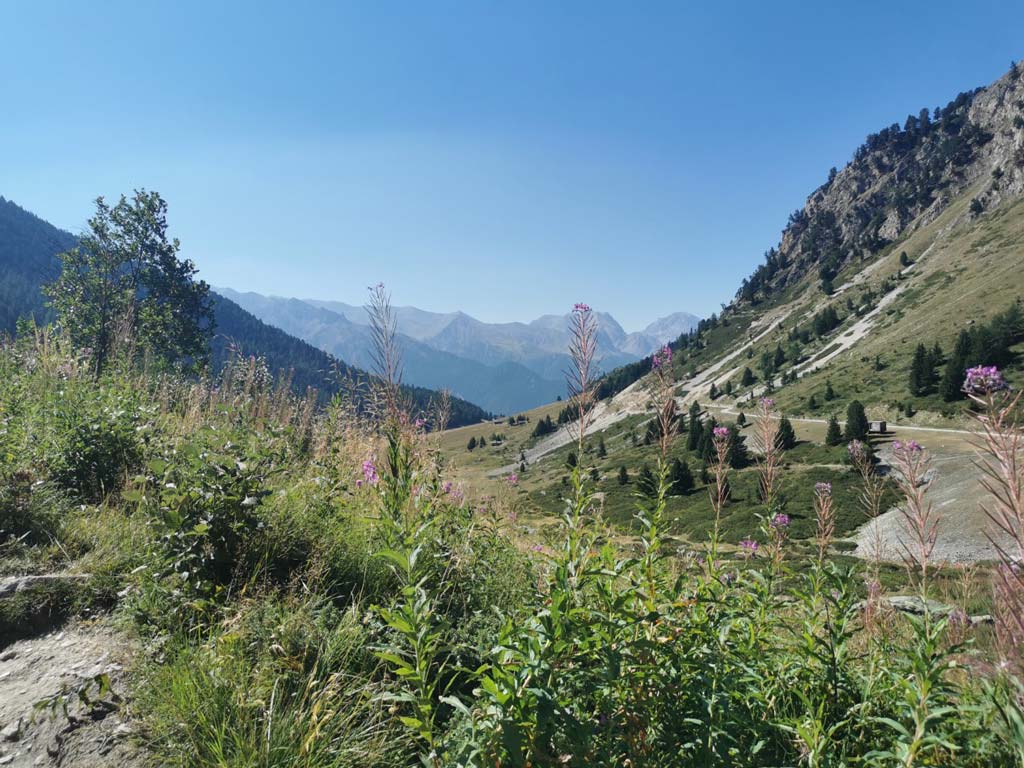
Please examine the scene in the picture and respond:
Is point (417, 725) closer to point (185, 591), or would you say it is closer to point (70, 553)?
point (185, 591)

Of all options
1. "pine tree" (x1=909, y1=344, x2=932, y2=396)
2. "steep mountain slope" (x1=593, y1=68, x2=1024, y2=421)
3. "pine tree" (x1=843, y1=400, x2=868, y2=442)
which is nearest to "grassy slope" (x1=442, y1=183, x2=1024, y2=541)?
"steep mountain slope" (x1=593, y1=68, x2=1024, y2=421)

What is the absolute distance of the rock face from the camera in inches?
5930

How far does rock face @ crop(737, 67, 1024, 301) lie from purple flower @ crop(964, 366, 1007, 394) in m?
197

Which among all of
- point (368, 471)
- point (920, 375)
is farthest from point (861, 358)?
point (368, 471)

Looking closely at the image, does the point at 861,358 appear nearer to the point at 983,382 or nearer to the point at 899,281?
the point at 899,281

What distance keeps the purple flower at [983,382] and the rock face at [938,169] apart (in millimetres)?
197472

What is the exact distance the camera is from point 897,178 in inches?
7461

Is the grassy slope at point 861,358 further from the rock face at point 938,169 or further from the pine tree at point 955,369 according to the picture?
the rock face at point 938,169

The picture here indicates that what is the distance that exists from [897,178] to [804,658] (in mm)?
246509

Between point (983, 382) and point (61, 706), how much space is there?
4642 millimetres

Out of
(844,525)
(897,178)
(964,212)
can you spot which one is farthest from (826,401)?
(897,178)

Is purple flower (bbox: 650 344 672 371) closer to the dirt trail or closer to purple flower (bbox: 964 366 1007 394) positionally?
purple flower (bbox: 964 366 1007 394)

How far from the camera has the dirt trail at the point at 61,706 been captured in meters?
2.62

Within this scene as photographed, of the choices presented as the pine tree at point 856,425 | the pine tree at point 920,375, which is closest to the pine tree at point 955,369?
the pine tree at point 920,375
